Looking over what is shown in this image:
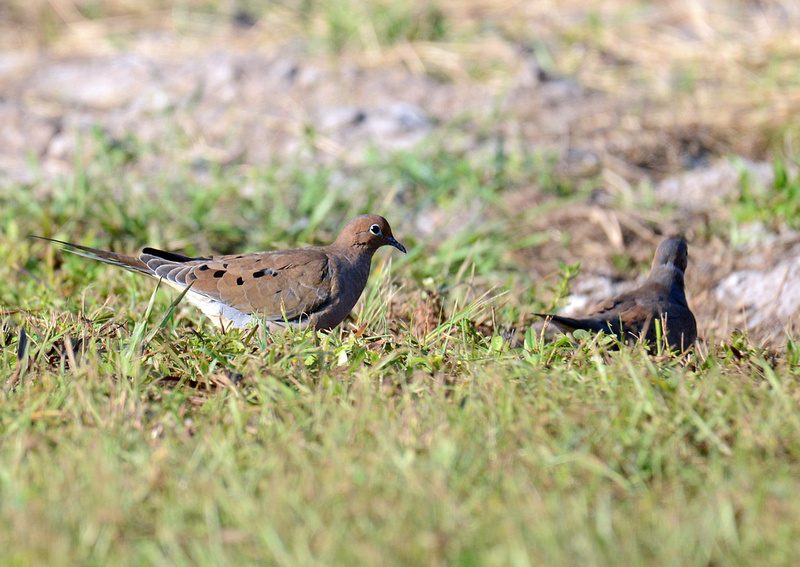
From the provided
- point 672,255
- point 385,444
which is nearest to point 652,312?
point 672,255

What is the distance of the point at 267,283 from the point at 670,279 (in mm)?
2204

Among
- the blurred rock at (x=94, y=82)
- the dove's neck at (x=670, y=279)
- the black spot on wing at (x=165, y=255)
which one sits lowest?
the dove's neck at (x=670, y=279)

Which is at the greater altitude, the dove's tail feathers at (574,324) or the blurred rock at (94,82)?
the blurred rock at (94,82)

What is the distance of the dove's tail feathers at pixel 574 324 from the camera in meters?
3.92

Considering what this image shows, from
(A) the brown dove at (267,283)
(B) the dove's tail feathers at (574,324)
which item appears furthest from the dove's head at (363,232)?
(B) the dove's tail feathers at (574,324)

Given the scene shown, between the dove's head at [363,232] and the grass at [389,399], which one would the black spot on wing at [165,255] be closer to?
the grass at [389,399]

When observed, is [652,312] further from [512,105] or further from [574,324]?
[512,105]

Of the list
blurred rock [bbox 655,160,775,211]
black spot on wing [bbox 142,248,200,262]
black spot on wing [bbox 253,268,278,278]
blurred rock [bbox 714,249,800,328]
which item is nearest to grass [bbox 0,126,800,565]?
black spot on wing [bbox 142,248,200,262]

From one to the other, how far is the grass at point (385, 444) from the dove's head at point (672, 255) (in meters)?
0.73

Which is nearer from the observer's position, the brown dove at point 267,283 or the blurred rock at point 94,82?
the brown dove at point 267,283

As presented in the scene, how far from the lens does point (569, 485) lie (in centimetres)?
262

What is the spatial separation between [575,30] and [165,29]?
4.36 m

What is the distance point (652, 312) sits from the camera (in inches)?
171

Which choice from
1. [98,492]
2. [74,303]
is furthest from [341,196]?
[98,492]
